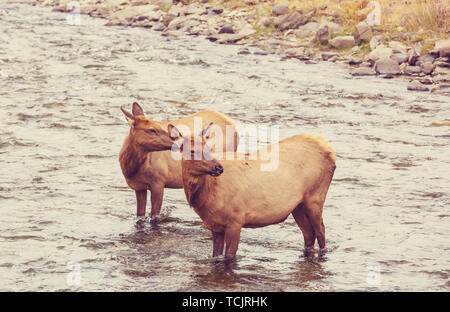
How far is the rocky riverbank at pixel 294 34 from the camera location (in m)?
24.7

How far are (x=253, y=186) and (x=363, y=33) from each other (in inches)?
781

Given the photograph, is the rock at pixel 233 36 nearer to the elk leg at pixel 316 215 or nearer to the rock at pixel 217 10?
the rock at pixel 217 10

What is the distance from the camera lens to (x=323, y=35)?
94.9ft

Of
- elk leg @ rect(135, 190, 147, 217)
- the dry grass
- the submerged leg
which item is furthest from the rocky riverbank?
the submerged leg

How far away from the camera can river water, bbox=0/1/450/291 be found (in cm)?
945

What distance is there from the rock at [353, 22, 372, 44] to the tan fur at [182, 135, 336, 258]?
18.6 m

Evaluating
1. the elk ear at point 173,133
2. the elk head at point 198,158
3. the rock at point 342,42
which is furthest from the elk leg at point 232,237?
the rock at point 342,42

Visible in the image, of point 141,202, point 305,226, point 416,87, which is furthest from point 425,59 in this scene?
point 305,226

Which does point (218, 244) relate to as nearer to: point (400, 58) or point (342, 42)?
point (400, 58)

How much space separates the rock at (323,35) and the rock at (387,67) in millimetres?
3966

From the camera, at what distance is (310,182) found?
9.59 m
